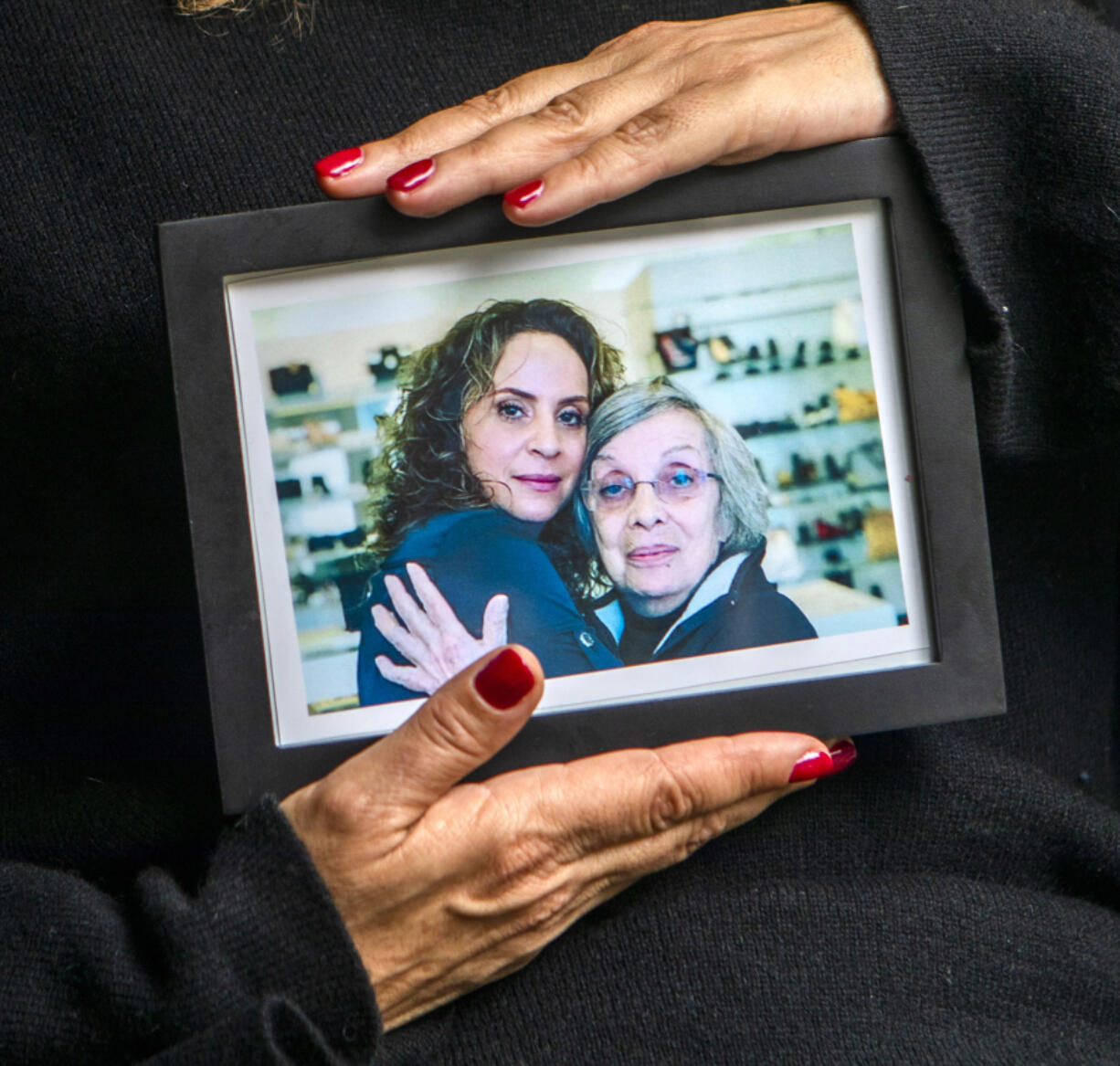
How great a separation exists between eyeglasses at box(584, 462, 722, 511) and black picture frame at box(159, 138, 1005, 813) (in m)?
0.12

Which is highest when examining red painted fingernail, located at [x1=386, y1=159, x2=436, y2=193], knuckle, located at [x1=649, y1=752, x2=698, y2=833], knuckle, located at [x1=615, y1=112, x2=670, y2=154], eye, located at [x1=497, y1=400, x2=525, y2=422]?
knuckle, located at [x1=615, y1=112, x2=670, y2=154]

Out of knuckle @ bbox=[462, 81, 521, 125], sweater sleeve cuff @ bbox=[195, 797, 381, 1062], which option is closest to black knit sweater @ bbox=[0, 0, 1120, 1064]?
sweater sleeve cuff @ bbox=[195, 797, 381, 1062]

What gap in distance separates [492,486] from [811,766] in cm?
25

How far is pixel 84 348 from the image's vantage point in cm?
74

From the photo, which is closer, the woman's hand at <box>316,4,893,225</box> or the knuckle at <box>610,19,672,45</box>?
the woman's hand at <box>316,4,893,225</box>

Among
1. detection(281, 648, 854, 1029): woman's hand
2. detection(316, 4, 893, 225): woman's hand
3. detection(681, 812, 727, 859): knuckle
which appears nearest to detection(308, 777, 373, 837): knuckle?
detection(281, 648, 854, 1029): woman's hand

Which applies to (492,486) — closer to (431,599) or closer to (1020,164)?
(431,599)

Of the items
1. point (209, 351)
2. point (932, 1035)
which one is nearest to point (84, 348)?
point (209, 351)

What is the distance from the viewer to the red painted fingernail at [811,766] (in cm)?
63

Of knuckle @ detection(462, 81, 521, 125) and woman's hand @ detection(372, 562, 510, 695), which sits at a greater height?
knuckle @ detection(462, 81, 521, 125)

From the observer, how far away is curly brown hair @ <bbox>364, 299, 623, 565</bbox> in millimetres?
619

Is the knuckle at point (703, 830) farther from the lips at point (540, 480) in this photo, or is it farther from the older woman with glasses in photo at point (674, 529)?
the lips at point (540, 480)

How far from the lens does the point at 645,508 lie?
2.05 feet

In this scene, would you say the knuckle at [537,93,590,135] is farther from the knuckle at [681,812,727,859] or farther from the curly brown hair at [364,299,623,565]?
the knuckle at [681,812,727,859]
